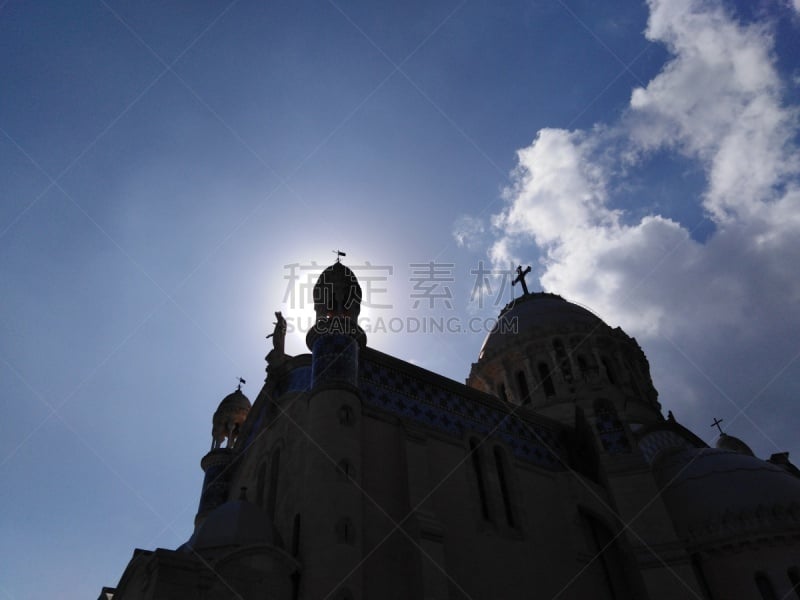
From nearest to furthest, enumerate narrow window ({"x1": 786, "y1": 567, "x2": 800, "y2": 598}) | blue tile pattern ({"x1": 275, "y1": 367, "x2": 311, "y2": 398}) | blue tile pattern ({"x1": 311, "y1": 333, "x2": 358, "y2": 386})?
narrow window ({"x1": 786, "y1": 567, "x2": 800, "y2": 598}) → blue tile pattern ({"x1": 311, "y1": 333, "x2": 358, "y2": 386}) → blue tile pattern ({"x1": 275, "y1": 367, "x2": 311, "y2": 398})

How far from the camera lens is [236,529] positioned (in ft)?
38.1

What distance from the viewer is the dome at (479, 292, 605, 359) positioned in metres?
25.2

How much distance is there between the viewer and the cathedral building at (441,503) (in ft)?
38.1

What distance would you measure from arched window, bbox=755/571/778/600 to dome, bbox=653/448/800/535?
109 centimetres

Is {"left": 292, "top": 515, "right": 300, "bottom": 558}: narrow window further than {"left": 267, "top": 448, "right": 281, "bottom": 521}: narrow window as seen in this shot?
No

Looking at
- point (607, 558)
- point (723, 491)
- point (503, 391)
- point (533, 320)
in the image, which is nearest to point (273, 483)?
point (607, 558)

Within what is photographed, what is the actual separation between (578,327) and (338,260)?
449 inches

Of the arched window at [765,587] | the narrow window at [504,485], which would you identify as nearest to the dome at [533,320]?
the narrow window at [504,485]

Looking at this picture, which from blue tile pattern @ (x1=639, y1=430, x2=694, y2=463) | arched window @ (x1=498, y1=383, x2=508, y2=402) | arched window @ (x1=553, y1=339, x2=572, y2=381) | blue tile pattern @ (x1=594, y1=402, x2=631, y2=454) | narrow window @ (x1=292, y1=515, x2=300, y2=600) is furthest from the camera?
arched window @ (x1=498, y1=383, x2=508, y2=402)

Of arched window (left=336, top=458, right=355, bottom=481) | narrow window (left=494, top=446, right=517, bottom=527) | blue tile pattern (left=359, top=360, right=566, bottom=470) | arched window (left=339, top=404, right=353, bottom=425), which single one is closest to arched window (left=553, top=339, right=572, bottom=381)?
blue tile pattern (left=359, top=360, right=566, bottom=470)

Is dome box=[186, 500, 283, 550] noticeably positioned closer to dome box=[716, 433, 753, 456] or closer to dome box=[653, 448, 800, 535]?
dome box=[653, 448, 800, 535]

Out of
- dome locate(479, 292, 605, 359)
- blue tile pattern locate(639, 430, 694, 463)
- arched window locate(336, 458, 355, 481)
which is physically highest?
dome locate(479, 292, 605, 359)

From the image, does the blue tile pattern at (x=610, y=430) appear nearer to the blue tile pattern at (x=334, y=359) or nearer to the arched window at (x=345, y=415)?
the blue tile pattern at (x=334, y=359)

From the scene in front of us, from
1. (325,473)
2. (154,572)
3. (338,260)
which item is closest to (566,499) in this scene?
(325,473)
